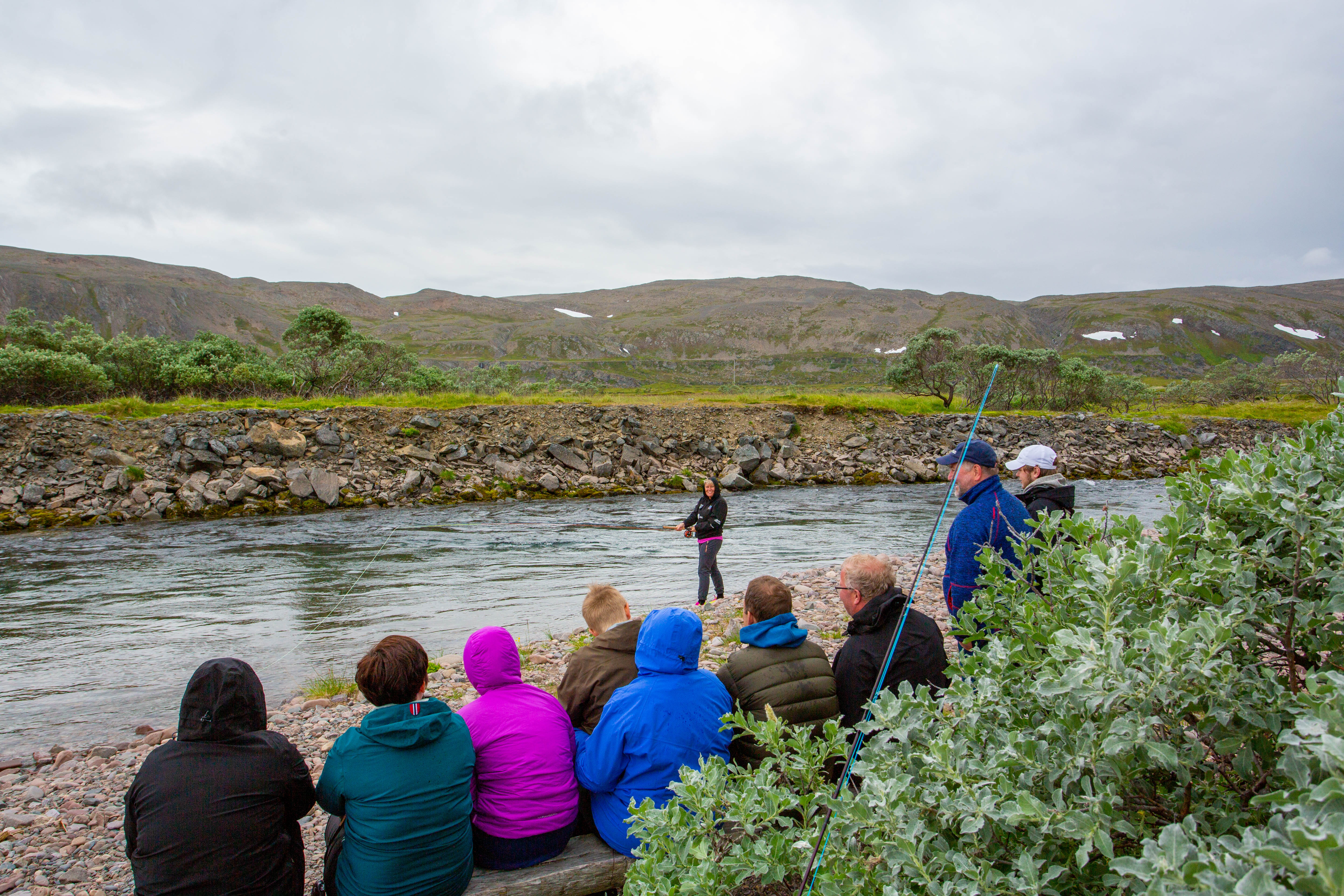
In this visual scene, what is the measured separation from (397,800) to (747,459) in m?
31.0

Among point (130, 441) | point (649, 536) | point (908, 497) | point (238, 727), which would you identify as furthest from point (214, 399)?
point (238, 727)

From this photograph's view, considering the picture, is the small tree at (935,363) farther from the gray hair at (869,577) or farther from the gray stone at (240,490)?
the gray hair at (869,577)

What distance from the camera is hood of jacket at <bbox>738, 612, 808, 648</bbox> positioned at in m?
4.63

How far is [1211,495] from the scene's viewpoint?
7.78ft

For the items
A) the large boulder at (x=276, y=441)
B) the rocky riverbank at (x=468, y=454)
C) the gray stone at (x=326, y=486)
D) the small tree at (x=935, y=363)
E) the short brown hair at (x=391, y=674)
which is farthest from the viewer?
the small tree at (x=935, y=363)

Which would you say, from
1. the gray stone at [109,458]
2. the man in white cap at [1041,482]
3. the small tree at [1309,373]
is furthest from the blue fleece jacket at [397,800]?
the small tree at [1309,373]

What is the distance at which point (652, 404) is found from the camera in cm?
4119

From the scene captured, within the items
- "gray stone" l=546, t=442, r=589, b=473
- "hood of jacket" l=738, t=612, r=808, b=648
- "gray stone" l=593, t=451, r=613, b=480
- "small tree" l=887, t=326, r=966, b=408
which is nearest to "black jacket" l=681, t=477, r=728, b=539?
"hood of jacket" l=738, t=612, r=808, b=648

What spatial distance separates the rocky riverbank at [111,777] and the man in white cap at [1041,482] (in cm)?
251

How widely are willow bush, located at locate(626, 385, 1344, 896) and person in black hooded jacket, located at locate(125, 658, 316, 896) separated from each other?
2.08 metres

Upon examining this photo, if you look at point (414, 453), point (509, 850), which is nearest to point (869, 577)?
point (509, 850)

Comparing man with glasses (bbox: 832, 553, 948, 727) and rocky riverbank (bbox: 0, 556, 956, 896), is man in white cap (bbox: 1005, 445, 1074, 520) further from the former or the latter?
rocky riverbank (bbox: 0, 556, 956, 896)

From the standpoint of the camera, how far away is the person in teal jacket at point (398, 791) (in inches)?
143

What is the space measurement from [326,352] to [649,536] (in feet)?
113
